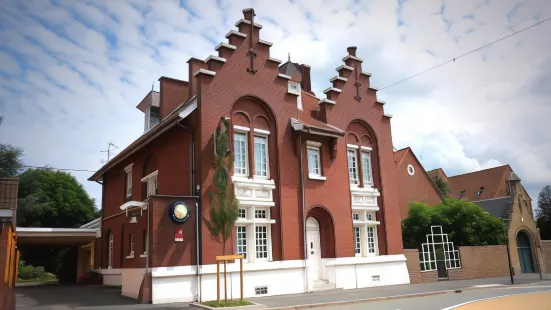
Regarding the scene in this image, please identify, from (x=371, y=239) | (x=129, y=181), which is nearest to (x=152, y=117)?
(x=129, y=181)

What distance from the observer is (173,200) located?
61.7 ft

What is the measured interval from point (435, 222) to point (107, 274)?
21.6 metres

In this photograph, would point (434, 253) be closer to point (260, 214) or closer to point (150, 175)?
point (260, 214)

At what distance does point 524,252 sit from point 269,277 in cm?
2703

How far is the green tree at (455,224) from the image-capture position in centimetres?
3222

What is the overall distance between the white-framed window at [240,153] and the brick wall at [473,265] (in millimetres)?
11672

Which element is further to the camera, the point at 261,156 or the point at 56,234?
the point at 56,234

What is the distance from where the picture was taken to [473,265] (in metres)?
30.5

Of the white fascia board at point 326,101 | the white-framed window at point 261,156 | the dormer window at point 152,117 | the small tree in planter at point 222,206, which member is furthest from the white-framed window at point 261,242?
the dormer window at point 152,117

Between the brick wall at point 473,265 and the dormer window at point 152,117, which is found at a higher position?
the dormer window at point 152,117

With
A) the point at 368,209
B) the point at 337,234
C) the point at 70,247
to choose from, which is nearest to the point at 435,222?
the point at 368,209

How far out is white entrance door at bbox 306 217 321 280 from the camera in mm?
23109

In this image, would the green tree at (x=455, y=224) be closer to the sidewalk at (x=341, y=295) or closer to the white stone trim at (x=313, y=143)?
the sidewalk at (x=341, y=295)

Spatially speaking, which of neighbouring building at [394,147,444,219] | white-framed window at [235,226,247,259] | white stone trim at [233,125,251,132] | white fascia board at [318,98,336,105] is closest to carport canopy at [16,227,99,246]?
white-framed window at [235,226,247,259]
